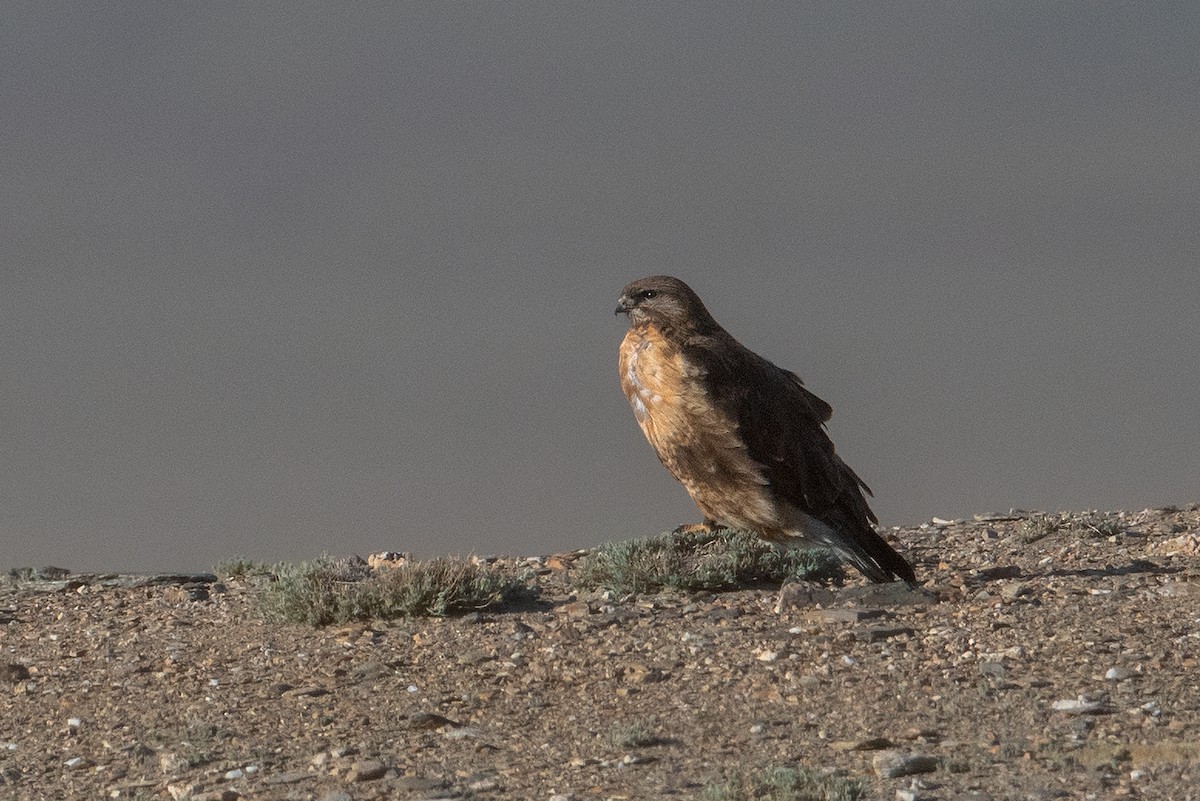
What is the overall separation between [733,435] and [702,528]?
1.23 metres

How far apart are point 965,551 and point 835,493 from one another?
2119 millimetres

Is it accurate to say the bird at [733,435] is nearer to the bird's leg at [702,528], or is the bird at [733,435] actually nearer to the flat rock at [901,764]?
the bird's leg at [702,528]

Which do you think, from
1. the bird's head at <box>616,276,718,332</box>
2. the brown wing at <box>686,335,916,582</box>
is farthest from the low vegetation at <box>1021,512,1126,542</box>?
the bird's head at <box>616,276,718,332</box>

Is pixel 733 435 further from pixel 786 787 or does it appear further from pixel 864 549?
pixel 786 787

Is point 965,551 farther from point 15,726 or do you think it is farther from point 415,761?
point 15,726

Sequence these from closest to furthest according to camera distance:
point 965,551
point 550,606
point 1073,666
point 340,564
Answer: point 1073,666, point 550,606, point 340,564, point 965,551

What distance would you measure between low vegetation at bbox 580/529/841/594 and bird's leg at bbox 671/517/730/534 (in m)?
0.03

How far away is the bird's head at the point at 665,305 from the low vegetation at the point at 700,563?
1817mm

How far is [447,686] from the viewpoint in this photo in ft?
32.5

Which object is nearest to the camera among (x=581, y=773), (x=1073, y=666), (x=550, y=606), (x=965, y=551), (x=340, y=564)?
(x=581, y=773)

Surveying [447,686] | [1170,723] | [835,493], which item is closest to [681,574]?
[835,493]

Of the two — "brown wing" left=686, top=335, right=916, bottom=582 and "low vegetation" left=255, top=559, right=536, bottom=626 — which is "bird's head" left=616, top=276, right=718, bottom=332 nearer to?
"brown wing" left=686, top=335, right=916, bottom=582

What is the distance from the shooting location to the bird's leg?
494 inches

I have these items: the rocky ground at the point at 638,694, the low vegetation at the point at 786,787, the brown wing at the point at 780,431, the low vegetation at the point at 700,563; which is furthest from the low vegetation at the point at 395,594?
the low vegetation at the point at 786,787
